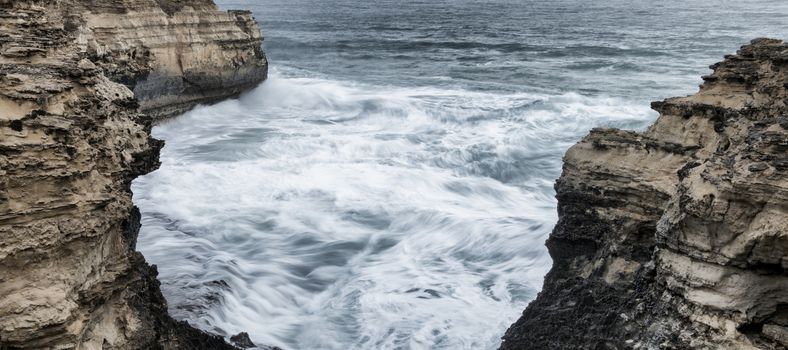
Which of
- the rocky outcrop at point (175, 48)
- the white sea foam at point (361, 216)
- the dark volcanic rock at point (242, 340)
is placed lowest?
the white sea foam at point (361, 216)

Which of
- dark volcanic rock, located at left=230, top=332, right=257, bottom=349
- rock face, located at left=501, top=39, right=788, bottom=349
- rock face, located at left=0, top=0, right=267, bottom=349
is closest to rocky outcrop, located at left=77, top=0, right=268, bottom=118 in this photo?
dark volcanic rock, located at left=230, top=332, right=257, bottom=349

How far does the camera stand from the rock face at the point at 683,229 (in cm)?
502

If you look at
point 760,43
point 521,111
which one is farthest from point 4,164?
point 521,111

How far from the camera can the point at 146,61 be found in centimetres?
2031

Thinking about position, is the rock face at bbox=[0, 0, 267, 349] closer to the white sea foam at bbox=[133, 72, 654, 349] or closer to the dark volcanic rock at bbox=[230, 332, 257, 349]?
the dark volcanic rock at bbox=[230, 332, 257, 349]

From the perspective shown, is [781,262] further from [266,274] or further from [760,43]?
[266,274]

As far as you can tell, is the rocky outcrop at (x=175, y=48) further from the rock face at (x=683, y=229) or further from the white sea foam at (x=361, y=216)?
the rock face at (x=683, y=229)

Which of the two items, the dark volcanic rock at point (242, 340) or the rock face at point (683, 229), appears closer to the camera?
the rock face at point (683, 229)

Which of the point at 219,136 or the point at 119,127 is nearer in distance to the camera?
the point at 119,127

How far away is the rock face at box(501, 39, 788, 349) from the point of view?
5.02 meters

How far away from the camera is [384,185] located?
1709cm

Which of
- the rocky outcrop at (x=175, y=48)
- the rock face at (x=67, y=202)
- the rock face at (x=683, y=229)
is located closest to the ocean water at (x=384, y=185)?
the rocky outcrop at (x=175, y=48)

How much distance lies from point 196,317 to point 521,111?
16.2 meters

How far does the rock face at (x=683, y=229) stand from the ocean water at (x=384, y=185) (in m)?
2.16
